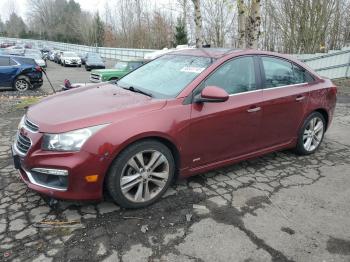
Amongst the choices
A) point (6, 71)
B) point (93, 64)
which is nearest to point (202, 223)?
→ point (6, 71)

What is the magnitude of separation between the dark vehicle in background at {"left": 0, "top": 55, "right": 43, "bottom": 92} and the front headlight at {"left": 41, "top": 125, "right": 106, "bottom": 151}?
10.9 m

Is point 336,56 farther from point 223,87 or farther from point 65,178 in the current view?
point 65,178

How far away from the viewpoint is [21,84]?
1262 centimetres

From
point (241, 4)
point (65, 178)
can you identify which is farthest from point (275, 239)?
point (241, 4)

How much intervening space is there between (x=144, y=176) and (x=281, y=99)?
2137 millimetres

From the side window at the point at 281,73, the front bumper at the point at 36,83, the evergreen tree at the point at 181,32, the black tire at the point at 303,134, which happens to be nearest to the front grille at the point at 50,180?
the side window at the point at 281,73

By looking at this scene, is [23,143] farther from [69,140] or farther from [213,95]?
[213,95]

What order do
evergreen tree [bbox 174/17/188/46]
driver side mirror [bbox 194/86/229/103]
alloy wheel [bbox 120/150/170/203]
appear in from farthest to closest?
1. evergreen tree [bbox 174/17/188/46]
2. driver side mirror [bbox 194/86/229/103]
3. alloy wheel [bbox 120/150/170/203]

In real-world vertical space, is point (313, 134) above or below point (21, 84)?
below

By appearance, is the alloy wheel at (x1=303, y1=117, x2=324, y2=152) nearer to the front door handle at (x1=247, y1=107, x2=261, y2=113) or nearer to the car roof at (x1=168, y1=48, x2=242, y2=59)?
the front door handle at (x1=247, y1=107, x2=261, y2=113)

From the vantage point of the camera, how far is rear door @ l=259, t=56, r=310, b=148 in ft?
13.5

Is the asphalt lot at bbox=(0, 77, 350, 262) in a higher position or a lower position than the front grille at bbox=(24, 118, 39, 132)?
lower

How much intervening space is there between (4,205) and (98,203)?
3.22ft

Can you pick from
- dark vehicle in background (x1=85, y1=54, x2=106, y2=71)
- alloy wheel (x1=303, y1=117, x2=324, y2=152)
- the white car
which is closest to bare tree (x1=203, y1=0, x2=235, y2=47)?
dark vehicle in background (x1=85, y1=54, x2=106, y2=71)
